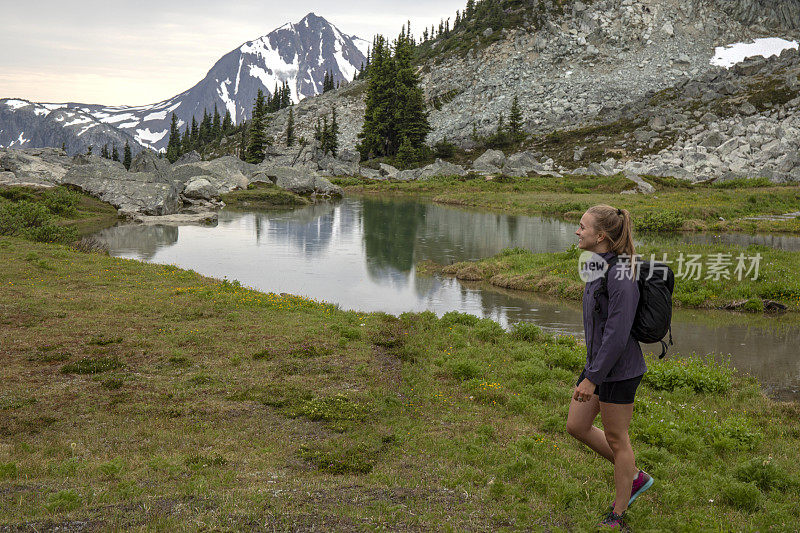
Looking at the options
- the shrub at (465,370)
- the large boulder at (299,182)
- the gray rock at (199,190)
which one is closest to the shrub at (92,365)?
the shrub at (465,370)

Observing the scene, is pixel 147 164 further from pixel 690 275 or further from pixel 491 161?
pixel 690 275

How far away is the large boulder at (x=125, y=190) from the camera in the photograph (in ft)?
176

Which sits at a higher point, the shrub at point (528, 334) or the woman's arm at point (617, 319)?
the woman's arm at point (617, 319)

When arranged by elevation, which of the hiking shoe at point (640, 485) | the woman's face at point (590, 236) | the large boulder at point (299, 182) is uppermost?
the large boulder at point (299, 182)

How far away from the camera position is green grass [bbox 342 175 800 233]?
42094 mm

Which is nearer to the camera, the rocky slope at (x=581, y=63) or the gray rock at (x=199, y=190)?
the gray rock at (x=199, y=190)

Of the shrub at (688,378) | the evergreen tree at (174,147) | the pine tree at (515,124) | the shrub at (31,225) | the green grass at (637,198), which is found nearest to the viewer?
the shrub at (688,378)

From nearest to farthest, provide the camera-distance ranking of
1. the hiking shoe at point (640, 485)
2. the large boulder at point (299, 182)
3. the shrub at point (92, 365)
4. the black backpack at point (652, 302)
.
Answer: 1. the black backpack at point (652, 302)
2. the hiking shoe at point (640, 485)
3. the shrub at point (92, 365)
4. the large boulder at point (299, 182)

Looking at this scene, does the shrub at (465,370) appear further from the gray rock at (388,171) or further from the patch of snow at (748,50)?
the patch of snow at (748,50)

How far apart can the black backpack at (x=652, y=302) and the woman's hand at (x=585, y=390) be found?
0.66 m

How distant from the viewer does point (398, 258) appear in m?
33.9

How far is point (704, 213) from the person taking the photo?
45062 millimetres

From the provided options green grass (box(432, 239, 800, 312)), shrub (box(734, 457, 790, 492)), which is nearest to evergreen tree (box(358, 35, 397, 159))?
green grass (box(432, 239, 800, 312))

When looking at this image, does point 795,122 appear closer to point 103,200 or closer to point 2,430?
point 103,200
